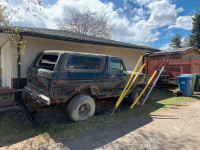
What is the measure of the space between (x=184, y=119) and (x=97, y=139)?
315 centimetres

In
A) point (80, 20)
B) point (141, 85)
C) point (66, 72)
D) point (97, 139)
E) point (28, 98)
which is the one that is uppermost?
point (80, 20)

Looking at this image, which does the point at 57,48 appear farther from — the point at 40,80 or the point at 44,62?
the point at 40,80

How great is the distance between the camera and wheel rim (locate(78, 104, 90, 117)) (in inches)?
171

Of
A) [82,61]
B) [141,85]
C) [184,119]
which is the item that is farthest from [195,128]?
[82,61]

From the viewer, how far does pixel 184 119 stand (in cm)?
463

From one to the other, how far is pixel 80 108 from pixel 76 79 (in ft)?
3.13

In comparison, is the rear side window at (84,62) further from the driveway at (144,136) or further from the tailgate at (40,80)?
the driveway at (144,136)

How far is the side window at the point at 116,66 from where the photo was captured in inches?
201

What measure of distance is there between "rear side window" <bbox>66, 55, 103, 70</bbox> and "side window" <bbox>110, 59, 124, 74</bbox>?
56 cm

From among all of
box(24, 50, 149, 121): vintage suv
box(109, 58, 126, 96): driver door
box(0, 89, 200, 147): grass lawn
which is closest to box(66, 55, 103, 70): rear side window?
box(24, 50, 149, 121): vintage suv

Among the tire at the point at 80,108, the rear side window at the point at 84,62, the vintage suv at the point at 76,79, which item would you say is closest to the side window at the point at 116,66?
the vintage suv at the point at 76,79

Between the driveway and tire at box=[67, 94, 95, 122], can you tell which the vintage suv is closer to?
tire at box=[67, 94, 95, 122]

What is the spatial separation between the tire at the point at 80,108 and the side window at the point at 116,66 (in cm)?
144

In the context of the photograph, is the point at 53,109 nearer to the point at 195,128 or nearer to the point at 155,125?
the point at 155,125
